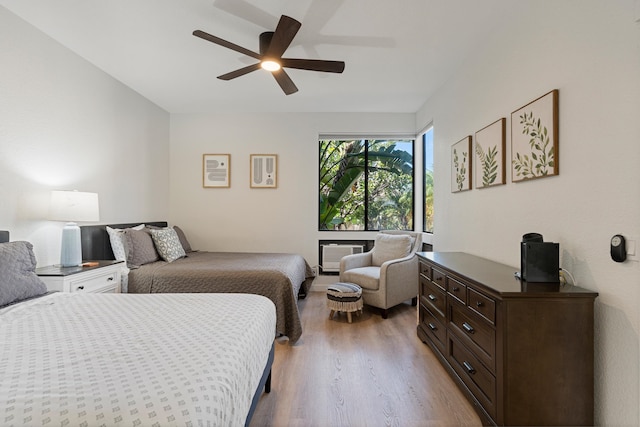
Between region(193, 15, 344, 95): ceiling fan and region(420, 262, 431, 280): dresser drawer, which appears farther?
region(420, 262, 431, 280): dresser drawer

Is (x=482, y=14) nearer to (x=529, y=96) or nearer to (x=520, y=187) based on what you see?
(x=529, y=96)

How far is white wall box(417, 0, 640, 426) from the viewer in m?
1.39

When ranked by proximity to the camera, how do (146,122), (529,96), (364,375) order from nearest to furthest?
(529,96)
(364,375)
(146,122)

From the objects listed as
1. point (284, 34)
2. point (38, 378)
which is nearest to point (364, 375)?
point (38, 378)

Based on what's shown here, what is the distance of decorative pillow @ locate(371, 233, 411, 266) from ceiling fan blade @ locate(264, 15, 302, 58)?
8.68ft

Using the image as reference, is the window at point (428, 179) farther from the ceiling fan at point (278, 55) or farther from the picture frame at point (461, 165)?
the ceiling fan at point (278, 55)

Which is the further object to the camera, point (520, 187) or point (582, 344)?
point (520, 187)

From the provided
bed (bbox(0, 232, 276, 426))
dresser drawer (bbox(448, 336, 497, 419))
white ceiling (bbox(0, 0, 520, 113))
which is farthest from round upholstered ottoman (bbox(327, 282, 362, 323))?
white ceiling (bbox(0, 0, 520, 113))

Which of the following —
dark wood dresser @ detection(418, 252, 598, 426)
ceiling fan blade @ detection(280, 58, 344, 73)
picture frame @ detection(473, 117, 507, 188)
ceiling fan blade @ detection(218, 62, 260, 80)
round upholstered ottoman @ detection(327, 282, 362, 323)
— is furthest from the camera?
round upholstered ottoman @ detection(327, 282, 362, 323)

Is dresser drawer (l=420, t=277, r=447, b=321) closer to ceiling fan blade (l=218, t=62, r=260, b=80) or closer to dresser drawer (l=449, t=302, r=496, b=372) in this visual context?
dresser drawer (l=449, t=302, r=496, b=372)

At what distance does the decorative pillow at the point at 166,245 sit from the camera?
11.9 ft

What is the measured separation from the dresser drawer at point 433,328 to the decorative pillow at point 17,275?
110 inches

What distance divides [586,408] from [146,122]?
4.98 meters

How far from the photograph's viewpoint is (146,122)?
4.21m
